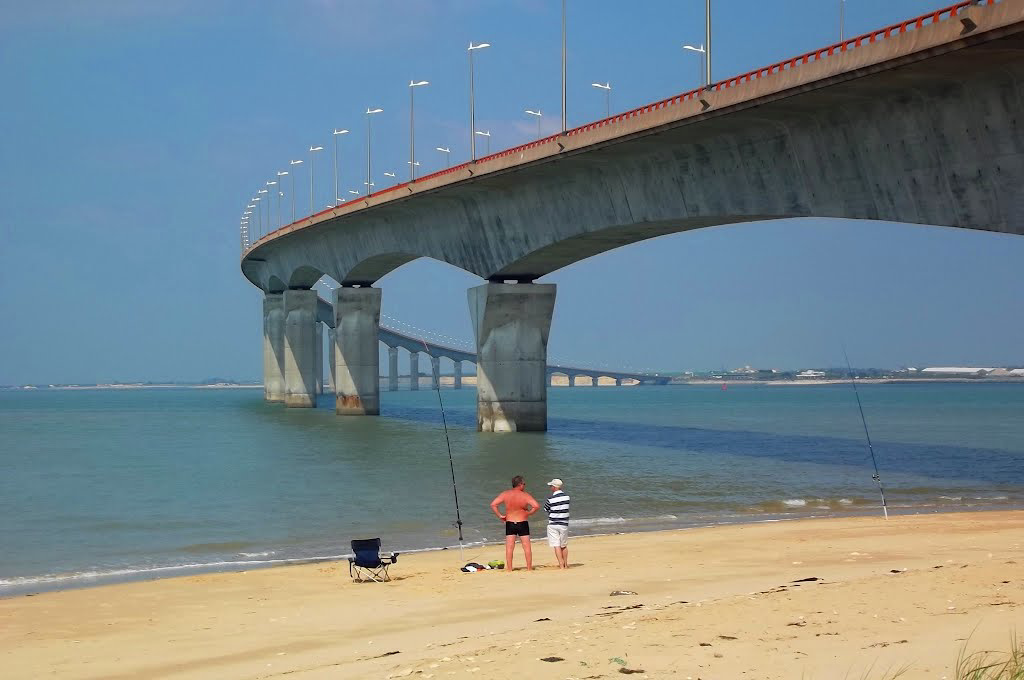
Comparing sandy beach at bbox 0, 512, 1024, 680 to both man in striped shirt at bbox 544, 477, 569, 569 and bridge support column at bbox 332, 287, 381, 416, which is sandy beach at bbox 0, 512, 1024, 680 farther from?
bridge support column at bbox 332, 287, 381, 416

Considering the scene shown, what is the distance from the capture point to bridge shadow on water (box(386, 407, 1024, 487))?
3416 centimetres

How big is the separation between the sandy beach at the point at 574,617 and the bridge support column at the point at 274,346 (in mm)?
76391

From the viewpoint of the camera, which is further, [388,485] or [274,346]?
[274,346]

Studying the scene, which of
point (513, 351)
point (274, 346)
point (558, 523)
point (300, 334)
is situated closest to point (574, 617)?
point (558, 523)

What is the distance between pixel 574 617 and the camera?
451 inches

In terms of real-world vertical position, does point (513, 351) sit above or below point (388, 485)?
above

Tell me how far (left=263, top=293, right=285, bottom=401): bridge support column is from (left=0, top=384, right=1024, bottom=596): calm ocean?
118ft

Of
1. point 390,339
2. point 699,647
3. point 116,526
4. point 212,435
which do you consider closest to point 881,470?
point 116,526

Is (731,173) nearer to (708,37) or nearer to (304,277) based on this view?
(708,37)

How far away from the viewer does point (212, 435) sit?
185ft

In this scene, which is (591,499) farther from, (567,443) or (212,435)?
(212,435)

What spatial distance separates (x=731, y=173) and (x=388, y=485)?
11.7 metres

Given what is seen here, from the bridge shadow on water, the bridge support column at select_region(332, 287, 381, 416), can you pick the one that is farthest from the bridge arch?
the bridge shadow on water

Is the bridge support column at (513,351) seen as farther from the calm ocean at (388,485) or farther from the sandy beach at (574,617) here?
the sandy beach at (574,617)
